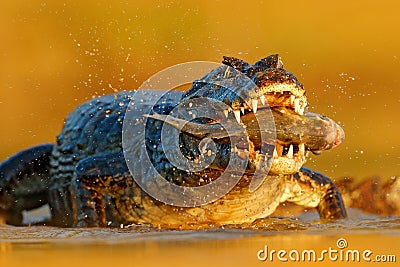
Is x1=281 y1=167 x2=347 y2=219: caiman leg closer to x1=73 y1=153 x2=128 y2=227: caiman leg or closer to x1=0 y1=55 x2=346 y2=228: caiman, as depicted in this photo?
x1=0 y1=55 x2=346 y2=228: caiman

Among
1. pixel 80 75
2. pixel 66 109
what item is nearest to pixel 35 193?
pixel 66 109

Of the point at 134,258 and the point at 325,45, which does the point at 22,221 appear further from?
the point at 325,45

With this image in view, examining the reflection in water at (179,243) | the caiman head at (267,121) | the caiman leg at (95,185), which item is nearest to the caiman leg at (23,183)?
the caiman leg at (95,185)

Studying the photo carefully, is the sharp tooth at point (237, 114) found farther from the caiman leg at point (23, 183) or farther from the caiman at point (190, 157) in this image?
the caiman leg at point (23, 183)

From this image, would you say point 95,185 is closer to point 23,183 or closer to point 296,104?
point 23,183

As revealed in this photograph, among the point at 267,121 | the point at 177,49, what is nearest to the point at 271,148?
the point at 267,121

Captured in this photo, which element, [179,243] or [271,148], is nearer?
[179,243]
